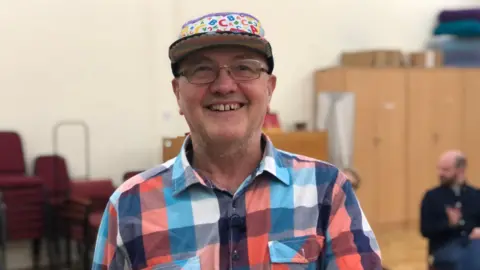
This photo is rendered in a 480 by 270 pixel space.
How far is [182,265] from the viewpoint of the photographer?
1.09m

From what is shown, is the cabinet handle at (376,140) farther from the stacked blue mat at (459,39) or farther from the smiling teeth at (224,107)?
the smiling teeth at (224,107)

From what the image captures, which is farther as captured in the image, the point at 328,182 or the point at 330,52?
the point at 330,52

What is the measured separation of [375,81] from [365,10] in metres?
1.08

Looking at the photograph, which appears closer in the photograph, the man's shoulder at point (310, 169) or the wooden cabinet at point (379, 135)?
the man's shoulder at point (310, 169)

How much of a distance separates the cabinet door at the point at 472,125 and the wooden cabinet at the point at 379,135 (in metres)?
0.79

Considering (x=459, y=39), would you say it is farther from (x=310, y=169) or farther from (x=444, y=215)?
(x=310, y=169)

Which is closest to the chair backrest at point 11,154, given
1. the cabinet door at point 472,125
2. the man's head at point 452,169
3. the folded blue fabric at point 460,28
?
the man's head at point 452,169

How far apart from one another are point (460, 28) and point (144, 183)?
221 inches

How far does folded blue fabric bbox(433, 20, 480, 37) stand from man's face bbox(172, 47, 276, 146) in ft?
17.9

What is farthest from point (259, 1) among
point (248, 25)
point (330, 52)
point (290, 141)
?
point (248, 25)

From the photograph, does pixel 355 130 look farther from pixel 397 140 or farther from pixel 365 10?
pixel 365 10

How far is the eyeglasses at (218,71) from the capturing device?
3.57 feet

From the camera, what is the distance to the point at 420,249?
4.95 metres

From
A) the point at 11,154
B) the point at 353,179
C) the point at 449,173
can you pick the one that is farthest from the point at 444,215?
the point at 11,154
